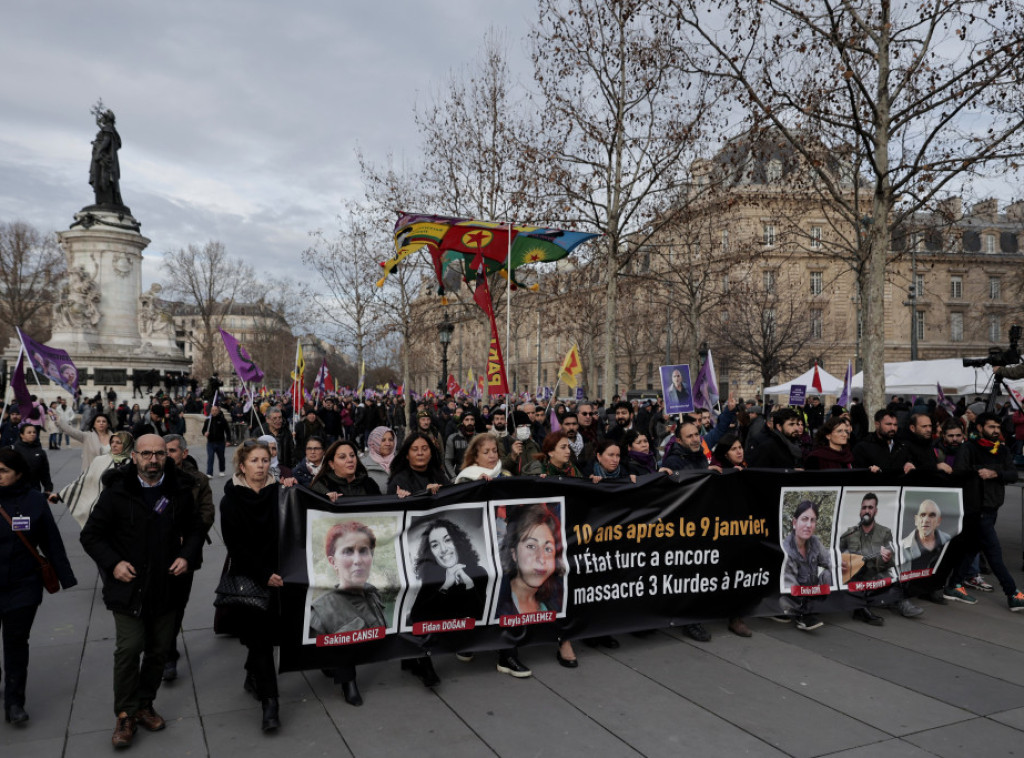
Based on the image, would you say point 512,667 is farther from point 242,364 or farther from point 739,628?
point 242,364

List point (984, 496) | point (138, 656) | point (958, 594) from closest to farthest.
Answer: point (138, 656)
point (984, 496)
point (958, 594)

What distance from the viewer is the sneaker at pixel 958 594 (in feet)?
21.8

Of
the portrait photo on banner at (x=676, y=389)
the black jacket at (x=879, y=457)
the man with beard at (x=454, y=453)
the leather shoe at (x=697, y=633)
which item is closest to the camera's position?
the leather shoe at (x=697, y=633)

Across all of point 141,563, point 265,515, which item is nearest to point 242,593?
point 265,515

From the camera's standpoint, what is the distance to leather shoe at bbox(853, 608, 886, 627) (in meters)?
5.97

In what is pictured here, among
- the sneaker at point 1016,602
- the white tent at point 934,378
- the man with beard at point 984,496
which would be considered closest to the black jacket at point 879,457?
the man with beard at point 984,496

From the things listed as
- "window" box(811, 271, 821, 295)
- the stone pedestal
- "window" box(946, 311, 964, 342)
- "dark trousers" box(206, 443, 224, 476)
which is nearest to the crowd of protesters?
"dark trousers" box(206, 443, 224, 476)

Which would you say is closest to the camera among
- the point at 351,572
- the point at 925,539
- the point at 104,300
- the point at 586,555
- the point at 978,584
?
the point at 351,572

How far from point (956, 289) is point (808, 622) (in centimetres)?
6799

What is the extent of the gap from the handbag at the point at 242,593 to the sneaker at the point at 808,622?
412 centimetres

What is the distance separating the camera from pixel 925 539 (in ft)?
21.2

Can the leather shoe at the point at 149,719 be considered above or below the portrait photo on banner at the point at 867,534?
below

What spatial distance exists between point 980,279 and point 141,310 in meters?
62.9

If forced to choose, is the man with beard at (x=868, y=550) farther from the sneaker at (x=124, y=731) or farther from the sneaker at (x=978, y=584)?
the sneaker at (x=124, y=731)
